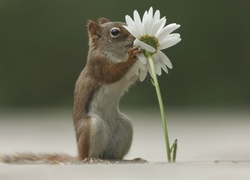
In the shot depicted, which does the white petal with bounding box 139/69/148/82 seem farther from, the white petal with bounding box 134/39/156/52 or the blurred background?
the blurred background

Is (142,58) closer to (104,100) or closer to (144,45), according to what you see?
(144,45)

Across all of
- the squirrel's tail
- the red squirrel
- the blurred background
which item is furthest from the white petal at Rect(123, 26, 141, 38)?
the blurred background

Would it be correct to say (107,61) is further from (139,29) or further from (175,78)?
(175,78)

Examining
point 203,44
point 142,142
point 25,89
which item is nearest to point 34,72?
point 25,89

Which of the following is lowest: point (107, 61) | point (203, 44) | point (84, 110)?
point (84, 110)

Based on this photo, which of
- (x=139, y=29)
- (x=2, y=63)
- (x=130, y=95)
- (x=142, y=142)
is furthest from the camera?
(x=2, y=63)

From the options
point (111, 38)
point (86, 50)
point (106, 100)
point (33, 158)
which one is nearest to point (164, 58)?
point (106, 100)

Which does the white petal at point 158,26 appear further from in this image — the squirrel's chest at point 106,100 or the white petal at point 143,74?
the squirrel's chest at point 106,100
